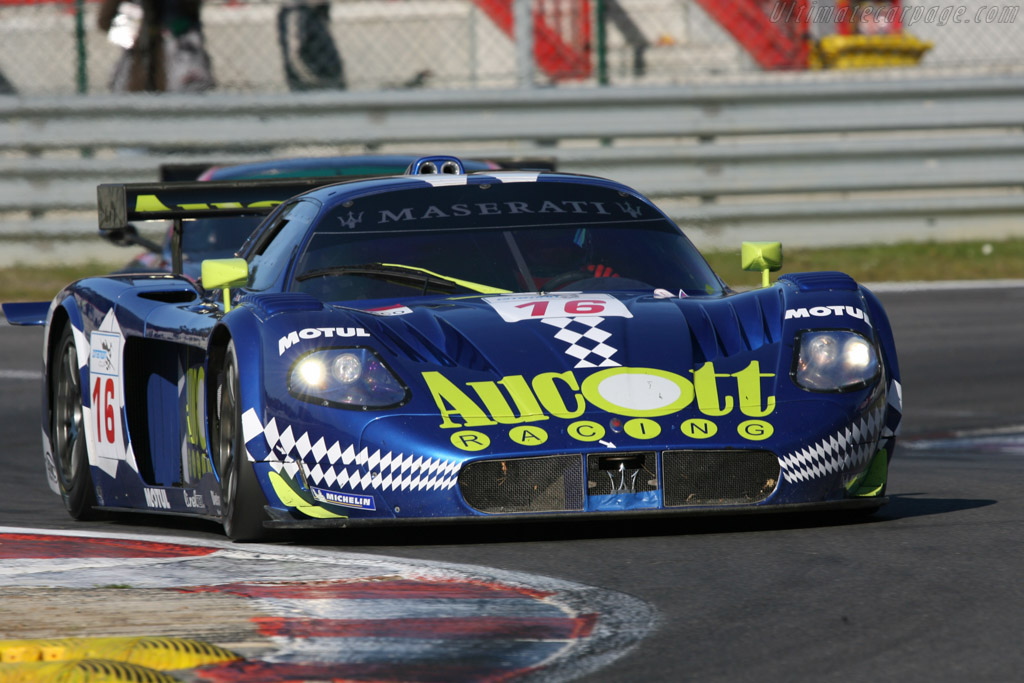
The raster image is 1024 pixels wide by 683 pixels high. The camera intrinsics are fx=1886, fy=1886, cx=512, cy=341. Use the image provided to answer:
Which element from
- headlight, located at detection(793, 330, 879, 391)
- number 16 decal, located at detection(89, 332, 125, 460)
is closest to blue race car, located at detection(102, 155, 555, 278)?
number 16 decal, located at detection(89, 332, 125, 460)

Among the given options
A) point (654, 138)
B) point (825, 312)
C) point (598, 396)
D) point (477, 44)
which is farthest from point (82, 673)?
point (477, 44)

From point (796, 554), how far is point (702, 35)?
1069cm

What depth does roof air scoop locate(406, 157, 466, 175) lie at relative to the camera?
678 cm

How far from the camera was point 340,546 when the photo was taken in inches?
195

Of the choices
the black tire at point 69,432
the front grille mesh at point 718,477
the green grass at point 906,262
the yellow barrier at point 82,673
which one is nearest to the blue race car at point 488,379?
the front grille mesh at point 718,477

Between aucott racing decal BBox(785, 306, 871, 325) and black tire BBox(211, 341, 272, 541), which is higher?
aucott racing decal BBox(785, 306, 871, 325)

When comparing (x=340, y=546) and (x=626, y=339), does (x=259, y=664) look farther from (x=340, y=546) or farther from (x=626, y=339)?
(x=626, y=339)

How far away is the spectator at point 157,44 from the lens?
14242 mm

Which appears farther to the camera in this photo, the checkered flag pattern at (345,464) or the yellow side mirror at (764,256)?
the yellow side mirror at (764,256)

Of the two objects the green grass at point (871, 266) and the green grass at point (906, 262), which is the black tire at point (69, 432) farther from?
the green grass at point (906, 262)

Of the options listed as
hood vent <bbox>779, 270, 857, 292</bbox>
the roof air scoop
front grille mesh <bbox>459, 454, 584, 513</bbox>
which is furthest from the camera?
the roof air scoop

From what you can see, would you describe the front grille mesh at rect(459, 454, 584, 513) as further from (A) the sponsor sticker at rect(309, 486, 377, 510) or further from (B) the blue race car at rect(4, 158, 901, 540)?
(A) the sponsor sticker at rect(309, 486, 377, 510)

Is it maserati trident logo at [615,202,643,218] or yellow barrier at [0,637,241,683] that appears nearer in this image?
yellow barrier at [0,637,241,683]

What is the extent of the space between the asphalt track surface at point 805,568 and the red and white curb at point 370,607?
9 centimetres
